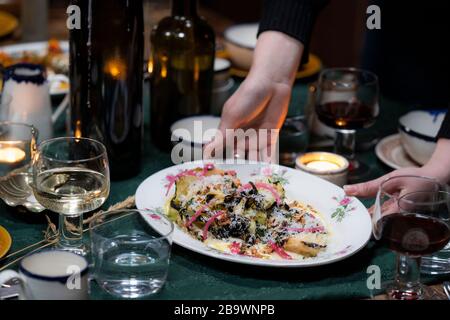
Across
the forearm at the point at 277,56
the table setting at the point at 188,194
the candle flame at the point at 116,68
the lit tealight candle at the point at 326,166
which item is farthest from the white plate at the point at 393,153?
the candle flame at the point at 116,68

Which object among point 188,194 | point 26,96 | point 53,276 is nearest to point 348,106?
point 188,194

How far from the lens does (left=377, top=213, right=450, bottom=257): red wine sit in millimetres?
1131

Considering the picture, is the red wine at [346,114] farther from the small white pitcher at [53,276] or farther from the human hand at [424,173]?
the small white pitcher at [53,276]

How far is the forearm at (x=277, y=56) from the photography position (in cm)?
174

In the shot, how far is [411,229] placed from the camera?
3.72 ft

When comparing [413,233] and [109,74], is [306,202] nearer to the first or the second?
[413,233]

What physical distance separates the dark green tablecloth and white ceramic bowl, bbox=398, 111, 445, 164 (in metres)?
0.39

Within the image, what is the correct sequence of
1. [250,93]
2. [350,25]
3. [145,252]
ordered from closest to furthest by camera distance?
[145,252] < [250,93] < [350,25]

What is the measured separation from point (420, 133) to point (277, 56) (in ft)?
1.24

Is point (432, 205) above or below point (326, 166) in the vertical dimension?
above

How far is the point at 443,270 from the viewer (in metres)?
1.26
